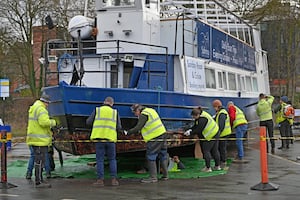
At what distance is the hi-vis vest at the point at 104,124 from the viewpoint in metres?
11.4

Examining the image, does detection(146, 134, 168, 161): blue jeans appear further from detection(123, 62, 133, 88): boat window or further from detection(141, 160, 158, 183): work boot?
detection(123, 62, 133, 88): boat window

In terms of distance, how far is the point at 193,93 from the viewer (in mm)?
14508

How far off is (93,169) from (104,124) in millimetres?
3252

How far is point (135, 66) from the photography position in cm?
1377

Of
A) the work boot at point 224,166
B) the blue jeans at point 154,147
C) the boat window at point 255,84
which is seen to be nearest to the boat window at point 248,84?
the boat window at point 255,84

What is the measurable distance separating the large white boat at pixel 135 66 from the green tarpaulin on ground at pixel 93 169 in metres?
0.79

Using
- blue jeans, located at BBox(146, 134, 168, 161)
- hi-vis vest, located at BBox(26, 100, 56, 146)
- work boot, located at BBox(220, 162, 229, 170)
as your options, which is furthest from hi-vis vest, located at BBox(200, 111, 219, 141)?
hi-vis vest, located at BBox(26, 100, 56, 146)

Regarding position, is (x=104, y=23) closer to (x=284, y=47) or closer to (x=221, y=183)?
(x=221, y=183)

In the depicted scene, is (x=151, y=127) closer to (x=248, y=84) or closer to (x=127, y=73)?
(x=127, y=73)

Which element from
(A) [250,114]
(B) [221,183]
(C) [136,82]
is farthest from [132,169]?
(A) [250,114]

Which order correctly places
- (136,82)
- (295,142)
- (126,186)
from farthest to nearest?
(295,142) < (136,82) < (126,186)

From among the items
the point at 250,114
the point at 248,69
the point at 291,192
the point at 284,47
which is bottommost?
the point at 291,192

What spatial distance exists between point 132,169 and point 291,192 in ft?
15.8

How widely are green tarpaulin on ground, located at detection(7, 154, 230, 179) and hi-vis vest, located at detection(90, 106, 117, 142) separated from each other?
A: 169cm
